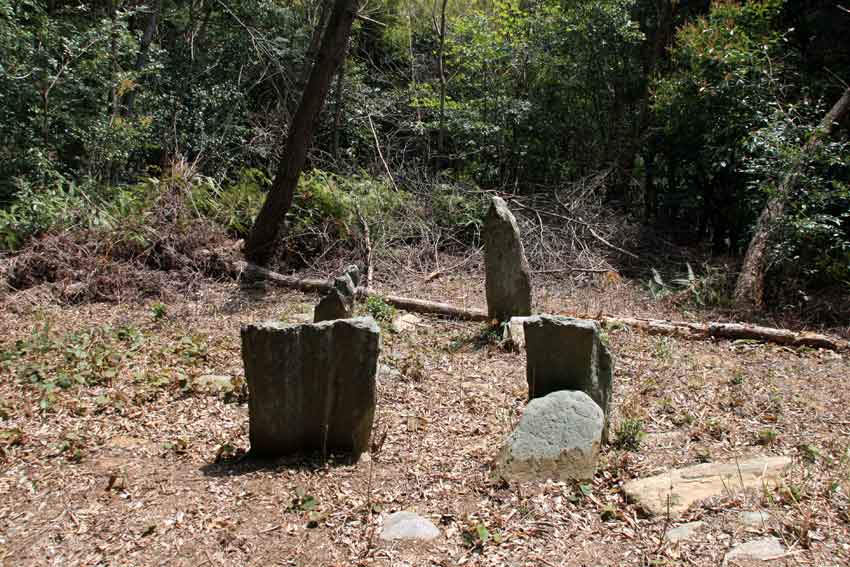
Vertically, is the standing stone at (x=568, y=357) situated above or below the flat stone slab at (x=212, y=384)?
above

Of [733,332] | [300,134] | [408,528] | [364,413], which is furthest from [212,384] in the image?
[733,332]

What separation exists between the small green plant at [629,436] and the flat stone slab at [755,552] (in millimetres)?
1220

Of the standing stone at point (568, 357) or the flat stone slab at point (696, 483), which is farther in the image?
the standing stone at point (568, 357)

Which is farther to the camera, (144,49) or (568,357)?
(144,49)

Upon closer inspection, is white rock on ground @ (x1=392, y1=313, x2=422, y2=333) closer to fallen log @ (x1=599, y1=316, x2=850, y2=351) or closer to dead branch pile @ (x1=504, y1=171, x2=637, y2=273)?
fallen log @ (x1=599, y1=316, x2=850, y2=351)

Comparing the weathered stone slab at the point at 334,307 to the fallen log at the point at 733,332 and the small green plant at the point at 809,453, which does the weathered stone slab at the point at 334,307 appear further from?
the small green plant at the point at 809,453

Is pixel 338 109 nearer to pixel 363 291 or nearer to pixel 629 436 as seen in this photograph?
pixel 363 291

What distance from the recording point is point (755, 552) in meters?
3.26

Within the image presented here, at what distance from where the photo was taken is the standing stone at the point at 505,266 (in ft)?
24.0

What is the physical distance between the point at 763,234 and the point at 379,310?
528cm

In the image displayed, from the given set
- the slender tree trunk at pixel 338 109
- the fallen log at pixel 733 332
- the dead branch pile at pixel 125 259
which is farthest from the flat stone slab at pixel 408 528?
the slender tree trunk at pixel 338 109

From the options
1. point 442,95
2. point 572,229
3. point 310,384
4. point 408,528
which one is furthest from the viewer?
point 442,95

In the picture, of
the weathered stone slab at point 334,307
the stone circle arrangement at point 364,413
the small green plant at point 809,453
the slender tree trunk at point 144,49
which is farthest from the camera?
the slender tree trunk at point 144,49

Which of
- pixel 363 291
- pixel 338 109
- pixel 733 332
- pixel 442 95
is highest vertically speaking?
pixel 442 95
